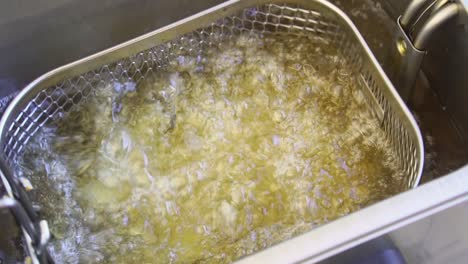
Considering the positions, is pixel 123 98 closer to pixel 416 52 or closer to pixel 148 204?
pixel 148 204

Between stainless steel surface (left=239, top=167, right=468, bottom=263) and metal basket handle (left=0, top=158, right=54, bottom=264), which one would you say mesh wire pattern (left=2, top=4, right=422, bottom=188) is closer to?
metal basket handle (left=0, top=158, right=54, bottom=264)

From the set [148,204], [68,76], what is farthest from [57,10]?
[148,204]

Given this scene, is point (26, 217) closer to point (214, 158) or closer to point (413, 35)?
point (214, 158)

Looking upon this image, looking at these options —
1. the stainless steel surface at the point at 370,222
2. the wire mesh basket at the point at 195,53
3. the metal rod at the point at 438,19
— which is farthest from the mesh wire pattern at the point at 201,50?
the stainless steel surface at the point at 370,222

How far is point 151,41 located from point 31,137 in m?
0.29

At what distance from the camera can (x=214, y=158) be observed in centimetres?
101

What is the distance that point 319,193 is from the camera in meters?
0.96

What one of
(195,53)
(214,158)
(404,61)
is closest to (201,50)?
(195,53)

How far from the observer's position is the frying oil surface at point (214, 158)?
0.94 meters

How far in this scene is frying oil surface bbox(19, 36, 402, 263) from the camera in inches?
37.1

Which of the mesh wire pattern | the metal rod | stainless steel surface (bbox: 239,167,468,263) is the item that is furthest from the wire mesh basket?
stainless steel surface (bbox: 239,167,468,263)

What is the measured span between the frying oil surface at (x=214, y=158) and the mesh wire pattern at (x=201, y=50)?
2cm

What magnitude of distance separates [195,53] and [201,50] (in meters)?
0.01

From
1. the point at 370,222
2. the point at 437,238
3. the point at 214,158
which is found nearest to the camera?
the point at 370,222
